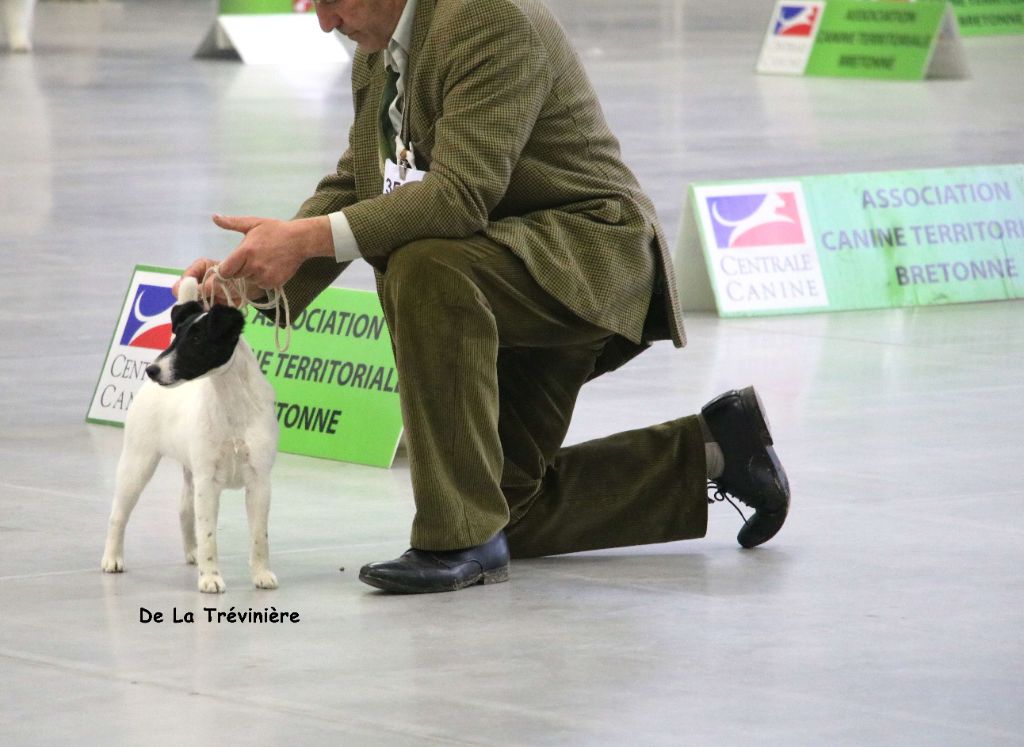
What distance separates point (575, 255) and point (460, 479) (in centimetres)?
50

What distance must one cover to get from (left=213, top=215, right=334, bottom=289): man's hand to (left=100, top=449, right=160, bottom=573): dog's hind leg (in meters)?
0.45

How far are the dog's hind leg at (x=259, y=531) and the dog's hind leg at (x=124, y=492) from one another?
10.5 inches

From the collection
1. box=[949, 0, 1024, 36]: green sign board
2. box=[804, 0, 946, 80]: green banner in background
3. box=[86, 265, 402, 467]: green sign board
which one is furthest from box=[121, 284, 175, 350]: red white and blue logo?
box=[949, 0, 1024, 36]: green sign board

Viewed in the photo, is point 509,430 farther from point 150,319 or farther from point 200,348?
point 150,319

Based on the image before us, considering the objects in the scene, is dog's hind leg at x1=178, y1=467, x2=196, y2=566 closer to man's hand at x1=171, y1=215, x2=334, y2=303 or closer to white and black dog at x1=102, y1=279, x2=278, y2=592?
white and black dog at x1=102, y1=279, x2=278, y2=592

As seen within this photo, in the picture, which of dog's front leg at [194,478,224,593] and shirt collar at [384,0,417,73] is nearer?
dog's front leg at [194,478,224,593]

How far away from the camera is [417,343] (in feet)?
13.3

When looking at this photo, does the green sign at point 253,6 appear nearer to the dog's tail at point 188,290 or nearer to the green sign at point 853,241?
the green sign at point 853,241

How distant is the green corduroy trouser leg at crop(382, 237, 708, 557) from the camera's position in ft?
13.3

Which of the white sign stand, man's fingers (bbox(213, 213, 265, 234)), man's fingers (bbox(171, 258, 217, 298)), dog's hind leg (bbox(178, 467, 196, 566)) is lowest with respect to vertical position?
the white sign stand

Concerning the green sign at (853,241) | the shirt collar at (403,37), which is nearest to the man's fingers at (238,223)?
the shirt collar at (403,37)

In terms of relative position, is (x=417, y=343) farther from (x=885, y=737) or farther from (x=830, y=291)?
(x=830, y=291)

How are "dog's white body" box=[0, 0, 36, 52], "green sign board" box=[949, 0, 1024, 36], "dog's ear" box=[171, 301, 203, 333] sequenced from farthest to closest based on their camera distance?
"green sign board" box=[949, 0, 1024, 36] → "dog's white body" box=[0, 0, 36, 52] → "dog's ear" box=[171, 301, 203, 333]

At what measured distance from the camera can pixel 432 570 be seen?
4129 millimetres
